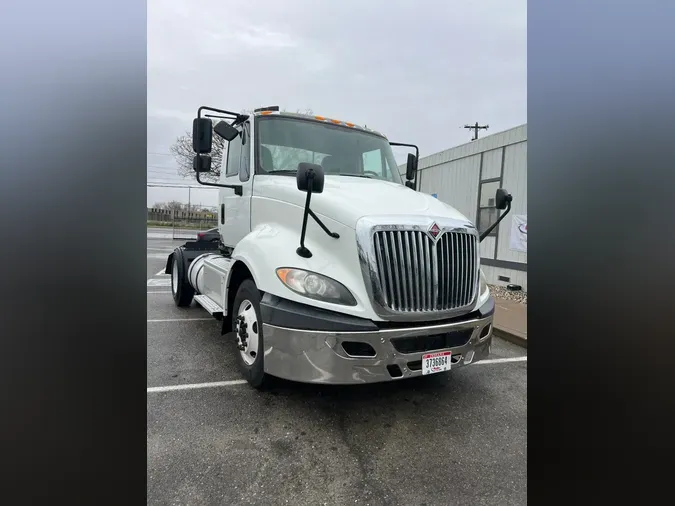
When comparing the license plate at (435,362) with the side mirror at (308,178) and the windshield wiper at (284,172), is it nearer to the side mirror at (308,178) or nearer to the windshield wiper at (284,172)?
the side mirror at (308,178)

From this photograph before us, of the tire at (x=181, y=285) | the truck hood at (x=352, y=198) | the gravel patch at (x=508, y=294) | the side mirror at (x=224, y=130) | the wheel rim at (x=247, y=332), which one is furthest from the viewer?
the gravel patch at (x=508, y=294)

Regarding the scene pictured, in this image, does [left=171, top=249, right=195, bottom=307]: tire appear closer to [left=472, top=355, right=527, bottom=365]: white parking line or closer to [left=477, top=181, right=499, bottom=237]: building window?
[left=472, top=355, right=527, bottom=365]: white parking line

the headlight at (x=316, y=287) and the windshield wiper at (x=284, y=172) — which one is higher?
the windshield wiper at (x=284, y=172)

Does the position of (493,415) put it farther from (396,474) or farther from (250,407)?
(250,407)

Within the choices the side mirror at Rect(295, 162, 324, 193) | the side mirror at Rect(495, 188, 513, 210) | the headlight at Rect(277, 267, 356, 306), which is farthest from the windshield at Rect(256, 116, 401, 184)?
the headlight at Rect(277, 267, 356, 306)

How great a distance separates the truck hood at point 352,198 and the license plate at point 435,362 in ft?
3.56

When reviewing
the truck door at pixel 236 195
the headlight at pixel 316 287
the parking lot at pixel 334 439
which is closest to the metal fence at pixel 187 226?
the truck door at pixel 236 195

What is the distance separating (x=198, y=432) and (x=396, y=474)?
53.5 inches

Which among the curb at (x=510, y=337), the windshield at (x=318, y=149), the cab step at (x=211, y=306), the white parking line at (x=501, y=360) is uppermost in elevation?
the windshield at (x=318, y=149)

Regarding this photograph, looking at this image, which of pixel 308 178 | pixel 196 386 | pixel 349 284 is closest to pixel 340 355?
pixel 349 284

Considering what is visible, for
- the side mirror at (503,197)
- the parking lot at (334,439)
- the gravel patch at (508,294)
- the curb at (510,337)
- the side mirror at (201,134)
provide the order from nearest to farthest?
the parking lot at (334,439) < the side mirror at (503,197) < the side mirror at (201,134) < the curb at (510,337) < the gravel patch at (508,294)

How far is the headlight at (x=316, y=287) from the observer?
269 centimetres
